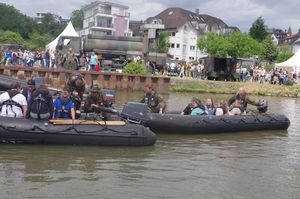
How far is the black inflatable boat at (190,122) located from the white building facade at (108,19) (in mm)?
72751

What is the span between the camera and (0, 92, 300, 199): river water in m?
8.12

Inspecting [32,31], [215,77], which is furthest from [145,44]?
[32,31]

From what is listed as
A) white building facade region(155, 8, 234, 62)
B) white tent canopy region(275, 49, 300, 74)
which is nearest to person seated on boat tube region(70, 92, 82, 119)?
white tent canopy region(275, 49, 300, 74)

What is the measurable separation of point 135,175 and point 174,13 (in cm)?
7675

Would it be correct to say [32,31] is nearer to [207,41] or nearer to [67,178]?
[207,41]

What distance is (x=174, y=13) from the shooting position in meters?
84.2

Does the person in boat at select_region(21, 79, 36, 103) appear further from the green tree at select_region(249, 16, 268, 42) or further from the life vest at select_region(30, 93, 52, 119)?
the green tree at select_region(249, 16, 268, 42)

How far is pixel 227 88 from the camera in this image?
3356cm

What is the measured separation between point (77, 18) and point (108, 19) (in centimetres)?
4235

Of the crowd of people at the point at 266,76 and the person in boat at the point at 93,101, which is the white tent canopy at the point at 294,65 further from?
the person in boat at the point at 93,101

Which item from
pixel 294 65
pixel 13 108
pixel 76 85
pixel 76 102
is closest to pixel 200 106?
pixel 76 85

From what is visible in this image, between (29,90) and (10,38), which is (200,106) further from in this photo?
(10,38)

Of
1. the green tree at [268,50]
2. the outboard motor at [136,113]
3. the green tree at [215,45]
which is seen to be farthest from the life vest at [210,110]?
the green tree at [268,50]

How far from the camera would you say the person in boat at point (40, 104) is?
10.6 m
